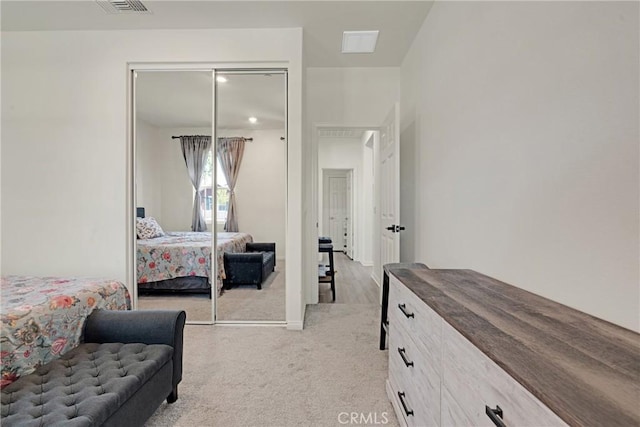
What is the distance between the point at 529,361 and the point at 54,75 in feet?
13.9

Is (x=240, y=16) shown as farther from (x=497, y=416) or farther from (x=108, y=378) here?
(x=497, y=416)

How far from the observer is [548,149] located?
1.25 metres

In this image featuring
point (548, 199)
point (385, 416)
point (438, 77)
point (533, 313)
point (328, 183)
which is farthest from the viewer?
point (328, 183)

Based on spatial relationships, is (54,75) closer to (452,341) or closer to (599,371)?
(452,341)

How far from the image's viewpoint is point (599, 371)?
2.18ft

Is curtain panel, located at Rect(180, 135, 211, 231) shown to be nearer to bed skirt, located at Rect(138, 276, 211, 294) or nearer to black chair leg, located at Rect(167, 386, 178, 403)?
bed skirt, located at Rect(138, 276, 211, 294)

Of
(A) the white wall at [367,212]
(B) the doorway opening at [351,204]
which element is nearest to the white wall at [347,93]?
(B) the doorway opening at [351,204]

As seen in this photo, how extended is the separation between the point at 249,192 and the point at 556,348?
2997mm

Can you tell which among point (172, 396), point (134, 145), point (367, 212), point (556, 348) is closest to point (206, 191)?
point (134, 145)

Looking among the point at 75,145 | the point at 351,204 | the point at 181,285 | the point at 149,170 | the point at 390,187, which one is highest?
the point at 75,145

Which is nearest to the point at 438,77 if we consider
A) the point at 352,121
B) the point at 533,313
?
the point at 352,121

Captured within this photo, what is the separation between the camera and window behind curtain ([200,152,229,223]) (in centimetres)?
333

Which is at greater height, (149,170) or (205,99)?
(205,99)

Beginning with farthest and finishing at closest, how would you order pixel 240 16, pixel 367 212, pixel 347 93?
pixel 367 212, pixel 347 93, pixel 240 16
